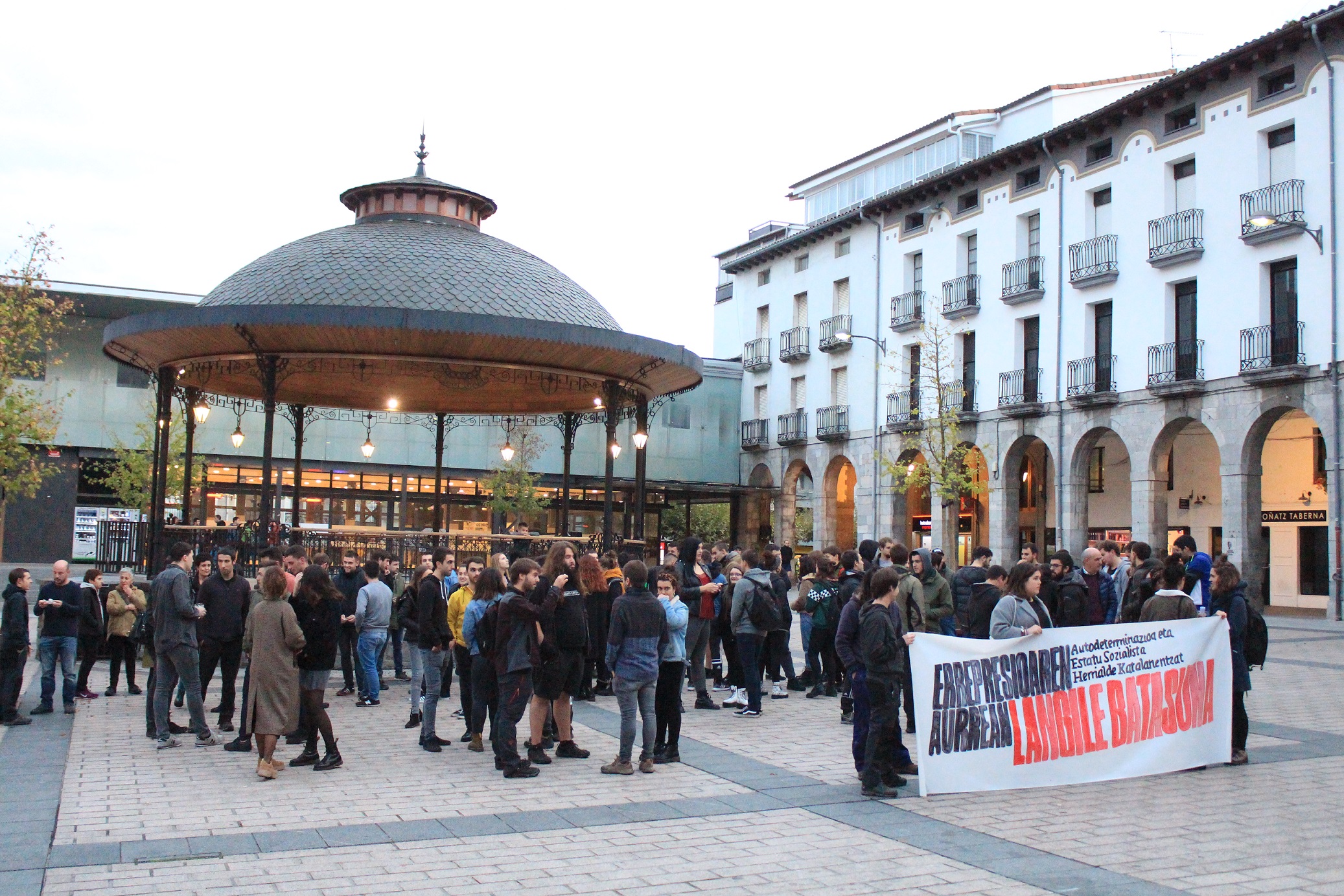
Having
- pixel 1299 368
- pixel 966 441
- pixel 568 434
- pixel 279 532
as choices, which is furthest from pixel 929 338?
pixel 279 532

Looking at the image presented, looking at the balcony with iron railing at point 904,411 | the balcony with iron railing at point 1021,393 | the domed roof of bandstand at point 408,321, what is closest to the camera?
the domed roof of bandstand at point 408,321

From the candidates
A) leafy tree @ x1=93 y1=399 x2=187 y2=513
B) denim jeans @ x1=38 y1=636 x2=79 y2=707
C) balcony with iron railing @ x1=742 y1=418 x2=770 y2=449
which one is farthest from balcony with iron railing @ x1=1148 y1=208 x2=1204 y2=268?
leafy tree @ x1=93 y1=399 x2=187 y2=513

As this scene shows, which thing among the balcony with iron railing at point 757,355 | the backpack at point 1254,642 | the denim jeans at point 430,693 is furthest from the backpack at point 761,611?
the balcony with iron railing at point 757,355

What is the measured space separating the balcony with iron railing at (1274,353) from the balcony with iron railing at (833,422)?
17.0m

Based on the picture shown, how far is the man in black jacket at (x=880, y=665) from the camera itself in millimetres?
9148

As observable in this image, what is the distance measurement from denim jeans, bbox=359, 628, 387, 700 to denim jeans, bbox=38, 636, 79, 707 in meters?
3.12

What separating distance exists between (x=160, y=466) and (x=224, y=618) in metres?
9.84

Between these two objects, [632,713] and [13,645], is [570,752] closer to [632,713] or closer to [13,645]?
[632,713]

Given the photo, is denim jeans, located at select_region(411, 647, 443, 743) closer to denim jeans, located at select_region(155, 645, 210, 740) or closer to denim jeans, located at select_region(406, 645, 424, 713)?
denim jeans, located at select_region(406, 645, 424, 713)

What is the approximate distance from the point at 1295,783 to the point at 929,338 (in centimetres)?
3126

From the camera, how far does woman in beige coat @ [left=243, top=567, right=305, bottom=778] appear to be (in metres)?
9.69

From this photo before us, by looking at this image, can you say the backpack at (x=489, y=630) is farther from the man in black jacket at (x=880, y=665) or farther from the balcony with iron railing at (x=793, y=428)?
the balcony with iron railing at (x=793, y=428)

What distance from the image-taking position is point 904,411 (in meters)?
41.6

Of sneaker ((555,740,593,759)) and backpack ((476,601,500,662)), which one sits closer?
backpack ((476,601,500,662))
